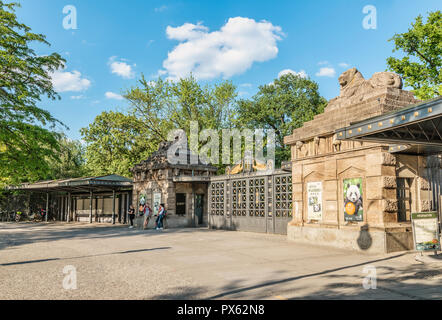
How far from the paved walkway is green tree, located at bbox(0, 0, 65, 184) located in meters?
7.48

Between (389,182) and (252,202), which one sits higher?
(389,182)

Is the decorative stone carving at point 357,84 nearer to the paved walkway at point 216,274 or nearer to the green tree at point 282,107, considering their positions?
the paved walkway at point 216,274

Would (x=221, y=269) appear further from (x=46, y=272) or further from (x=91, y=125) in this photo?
(x=91, y=125)

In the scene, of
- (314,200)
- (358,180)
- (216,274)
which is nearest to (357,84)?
(358,180)

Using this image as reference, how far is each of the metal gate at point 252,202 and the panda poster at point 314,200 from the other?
3.22m

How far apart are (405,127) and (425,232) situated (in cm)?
278

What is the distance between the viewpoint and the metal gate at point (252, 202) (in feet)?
52.6

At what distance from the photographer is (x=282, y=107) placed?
37656 mm

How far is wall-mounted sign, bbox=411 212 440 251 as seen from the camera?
8.56m

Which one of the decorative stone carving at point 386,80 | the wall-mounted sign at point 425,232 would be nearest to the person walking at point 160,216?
the decorative stone carving at point 386,80

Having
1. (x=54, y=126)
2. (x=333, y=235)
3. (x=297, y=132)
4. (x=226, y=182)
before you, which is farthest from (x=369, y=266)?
(x=54, y=126)

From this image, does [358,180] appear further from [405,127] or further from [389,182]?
[405,127]

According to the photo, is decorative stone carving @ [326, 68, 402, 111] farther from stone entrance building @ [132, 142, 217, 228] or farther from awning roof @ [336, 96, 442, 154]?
stone entrance building @ [132, 142, 217, 228]

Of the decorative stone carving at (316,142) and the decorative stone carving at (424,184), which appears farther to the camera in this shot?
the decorative stone carving at (316,142)
